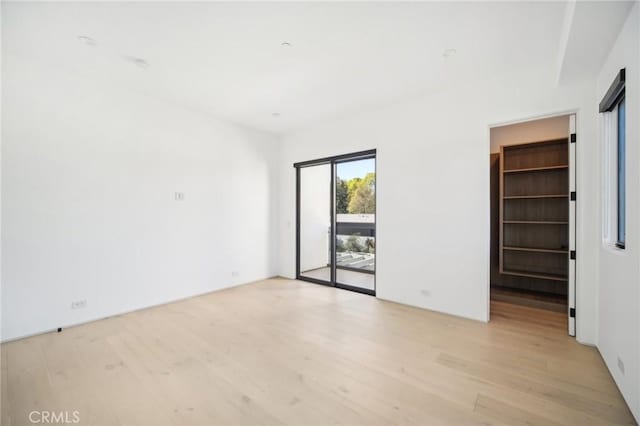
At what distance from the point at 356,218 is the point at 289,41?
297cm

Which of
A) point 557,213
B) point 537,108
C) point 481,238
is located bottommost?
point 481,238

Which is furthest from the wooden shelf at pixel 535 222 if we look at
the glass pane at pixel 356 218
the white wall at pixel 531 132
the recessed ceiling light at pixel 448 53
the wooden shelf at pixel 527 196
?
the recessed ceiling light at pixel 448 53

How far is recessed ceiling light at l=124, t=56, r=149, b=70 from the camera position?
114 inches

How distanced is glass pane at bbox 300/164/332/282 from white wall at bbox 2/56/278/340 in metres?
1.27

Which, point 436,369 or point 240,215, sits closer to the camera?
point 436,369

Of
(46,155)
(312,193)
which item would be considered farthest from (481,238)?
(46,155)

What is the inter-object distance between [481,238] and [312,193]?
319cm

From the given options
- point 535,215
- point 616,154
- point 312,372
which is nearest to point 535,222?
point 535,215

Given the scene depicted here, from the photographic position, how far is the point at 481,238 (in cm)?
331

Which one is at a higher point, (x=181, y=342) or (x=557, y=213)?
(x=557, y=213)

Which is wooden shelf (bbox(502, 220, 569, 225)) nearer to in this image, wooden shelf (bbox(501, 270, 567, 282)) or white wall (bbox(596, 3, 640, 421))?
wooden shelf (bbox(501, 270, 567, 282))

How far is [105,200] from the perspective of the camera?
3414 mm

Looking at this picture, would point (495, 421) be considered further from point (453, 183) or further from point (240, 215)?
point (240, 215)

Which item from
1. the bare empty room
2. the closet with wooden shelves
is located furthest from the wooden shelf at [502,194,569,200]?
the bare empty room
